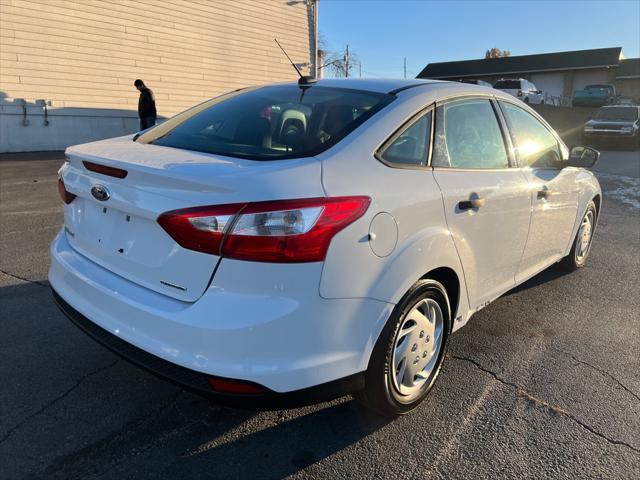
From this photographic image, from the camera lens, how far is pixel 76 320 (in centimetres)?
257

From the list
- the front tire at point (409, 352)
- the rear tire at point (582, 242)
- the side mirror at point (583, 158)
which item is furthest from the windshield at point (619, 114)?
the front tire at point (409, 352)

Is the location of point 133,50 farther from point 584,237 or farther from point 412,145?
point 412,145

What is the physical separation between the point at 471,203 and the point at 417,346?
33.3 inches

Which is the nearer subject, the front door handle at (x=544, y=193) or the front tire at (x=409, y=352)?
the front tire at (x=409, y=352)

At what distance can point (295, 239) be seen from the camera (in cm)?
202

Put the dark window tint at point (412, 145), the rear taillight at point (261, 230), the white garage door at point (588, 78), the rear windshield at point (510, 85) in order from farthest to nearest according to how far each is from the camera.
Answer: the white garage door at point (588, 78), the rear windshield at point (510, 85), the dark window tint at point (412, 145), the rear taillight at point (261, 230)

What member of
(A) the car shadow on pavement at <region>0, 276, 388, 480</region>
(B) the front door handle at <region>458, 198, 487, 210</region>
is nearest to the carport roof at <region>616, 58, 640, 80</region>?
(B) the front door handle at <region>458, 198, 487, 210</region>

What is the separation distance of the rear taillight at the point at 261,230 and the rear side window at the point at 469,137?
1.03 m

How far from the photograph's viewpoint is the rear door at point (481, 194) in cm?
285

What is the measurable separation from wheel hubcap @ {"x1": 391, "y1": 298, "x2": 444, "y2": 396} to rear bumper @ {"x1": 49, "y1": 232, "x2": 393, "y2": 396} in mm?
353

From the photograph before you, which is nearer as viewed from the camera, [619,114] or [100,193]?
[100,193]

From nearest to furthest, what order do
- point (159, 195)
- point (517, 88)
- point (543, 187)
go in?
point (159, 195) < point (543, 187) < point (517, 88)

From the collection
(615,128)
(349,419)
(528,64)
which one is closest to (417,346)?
(349,419)

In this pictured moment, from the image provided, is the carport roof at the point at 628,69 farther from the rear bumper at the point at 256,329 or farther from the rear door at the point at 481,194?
the rear bumper at the point at 256,329
